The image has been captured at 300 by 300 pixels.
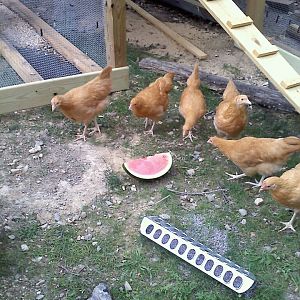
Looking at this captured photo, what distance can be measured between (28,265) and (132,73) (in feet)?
7.89

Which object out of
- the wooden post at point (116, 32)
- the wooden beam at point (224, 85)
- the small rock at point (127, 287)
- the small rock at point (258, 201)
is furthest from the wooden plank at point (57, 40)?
the small rock at point (127, 287)

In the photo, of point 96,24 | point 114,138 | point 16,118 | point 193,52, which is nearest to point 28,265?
point 114,138

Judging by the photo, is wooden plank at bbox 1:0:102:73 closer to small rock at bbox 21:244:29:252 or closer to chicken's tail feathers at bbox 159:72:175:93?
chicken's tail feathers at bbox 159:72:175:93

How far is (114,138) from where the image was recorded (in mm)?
3924

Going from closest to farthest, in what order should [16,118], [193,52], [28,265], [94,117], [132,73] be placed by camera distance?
[28,265]
[94,117]
[16,118]
[132,73]
[193,52]

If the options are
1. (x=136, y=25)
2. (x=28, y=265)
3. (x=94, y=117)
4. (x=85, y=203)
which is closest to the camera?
(x=28, y=265)

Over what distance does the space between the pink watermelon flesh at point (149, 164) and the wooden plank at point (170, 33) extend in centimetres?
182

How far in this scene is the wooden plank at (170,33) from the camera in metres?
5.14

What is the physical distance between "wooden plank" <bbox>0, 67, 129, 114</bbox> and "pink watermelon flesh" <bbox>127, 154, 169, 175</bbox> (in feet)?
3.65

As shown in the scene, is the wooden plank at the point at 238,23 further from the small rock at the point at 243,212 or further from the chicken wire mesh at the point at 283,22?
the small rock at the point at 243,212

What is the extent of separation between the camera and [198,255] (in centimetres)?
281

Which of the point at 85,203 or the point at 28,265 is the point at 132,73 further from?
the point at 28,265

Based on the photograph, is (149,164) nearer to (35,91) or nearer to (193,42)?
(35,91)

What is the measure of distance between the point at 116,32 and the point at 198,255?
2.14 meters
